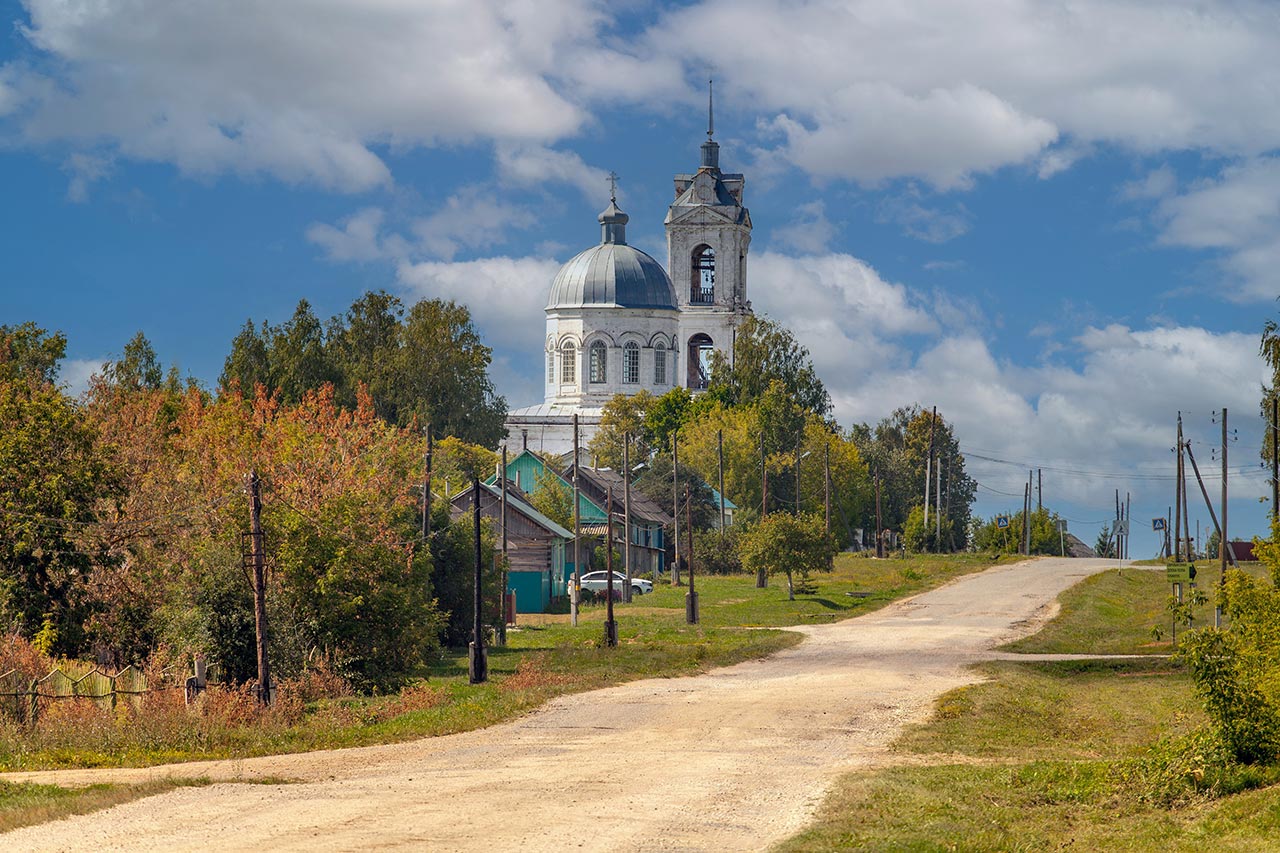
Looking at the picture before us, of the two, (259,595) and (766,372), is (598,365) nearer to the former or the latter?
(766,372)

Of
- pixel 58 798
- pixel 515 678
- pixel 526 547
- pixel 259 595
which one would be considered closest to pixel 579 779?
pixel 58 798

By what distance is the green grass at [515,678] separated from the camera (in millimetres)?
24922

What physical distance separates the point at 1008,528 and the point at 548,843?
101m

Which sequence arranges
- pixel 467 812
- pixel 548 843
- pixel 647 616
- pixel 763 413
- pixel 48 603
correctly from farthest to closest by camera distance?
pixel 763 413, pixel 647 616, pixel 48 603, pixel 467 812, pixel 548 843

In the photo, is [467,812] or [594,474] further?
[594,474]

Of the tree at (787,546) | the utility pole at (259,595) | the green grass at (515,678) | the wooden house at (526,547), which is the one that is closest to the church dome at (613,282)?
the green grass at (515,678)

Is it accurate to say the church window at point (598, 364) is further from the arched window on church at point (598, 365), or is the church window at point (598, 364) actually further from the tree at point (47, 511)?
the tree at point (47, 511)

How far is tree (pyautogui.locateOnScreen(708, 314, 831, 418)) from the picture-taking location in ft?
383

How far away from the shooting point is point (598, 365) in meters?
130

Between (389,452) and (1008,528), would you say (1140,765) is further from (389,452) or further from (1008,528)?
(1008,528)

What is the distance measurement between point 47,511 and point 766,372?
84166mm

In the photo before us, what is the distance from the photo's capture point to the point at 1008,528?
113 m

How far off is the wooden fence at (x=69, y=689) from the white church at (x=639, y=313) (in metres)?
98.2

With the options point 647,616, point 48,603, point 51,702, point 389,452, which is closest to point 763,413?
point 647,616
